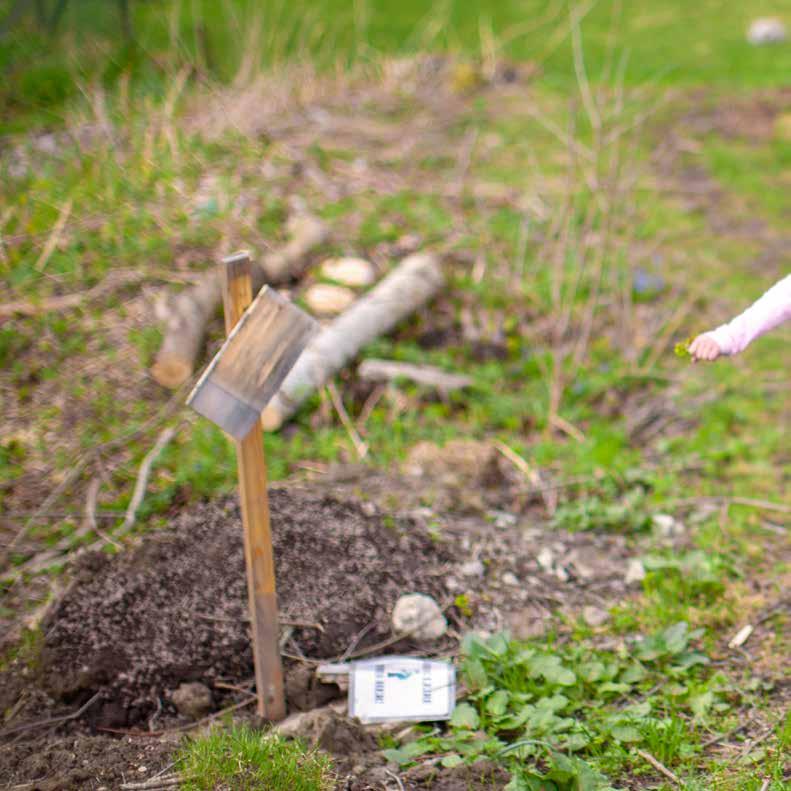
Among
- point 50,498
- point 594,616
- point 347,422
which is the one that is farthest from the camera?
point 347,422

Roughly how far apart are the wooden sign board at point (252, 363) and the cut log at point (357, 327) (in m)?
2.12

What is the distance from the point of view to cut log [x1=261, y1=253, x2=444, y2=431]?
482 centimetres

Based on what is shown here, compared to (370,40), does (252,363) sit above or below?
below

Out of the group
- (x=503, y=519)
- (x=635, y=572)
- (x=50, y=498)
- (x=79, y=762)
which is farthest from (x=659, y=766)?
(x=50, y=498)

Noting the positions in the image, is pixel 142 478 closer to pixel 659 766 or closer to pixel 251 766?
pixel 251 766

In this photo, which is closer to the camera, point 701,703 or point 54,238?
point 701,703

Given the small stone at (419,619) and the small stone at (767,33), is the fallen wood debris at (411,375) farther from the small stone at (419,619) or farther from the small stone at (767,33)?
the small stone at (767,33)

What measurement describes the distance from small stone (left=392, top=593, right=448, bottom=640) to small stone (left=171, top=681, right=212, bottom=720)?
72cm

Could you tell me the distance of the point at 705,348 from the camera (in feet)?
8.34

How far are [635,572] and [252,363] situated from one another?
206 cm

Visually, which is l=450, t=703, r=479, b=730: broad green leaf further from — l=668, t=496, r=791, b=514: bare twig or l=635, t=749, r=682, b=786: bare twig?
l=668, t=496, r=791, b=514: bare twig

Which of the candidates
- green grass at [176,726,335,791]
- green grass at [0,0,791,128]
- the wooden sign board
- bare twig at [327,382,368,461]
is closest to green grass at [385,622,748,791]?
green grass at [176,726,335,791]

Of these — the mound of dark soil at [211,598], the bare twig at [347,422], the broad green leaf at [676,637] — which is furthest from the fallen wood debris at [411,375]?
the broad green leaf at [676,637]

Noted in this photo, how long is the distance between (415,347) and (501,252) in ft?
4.80
